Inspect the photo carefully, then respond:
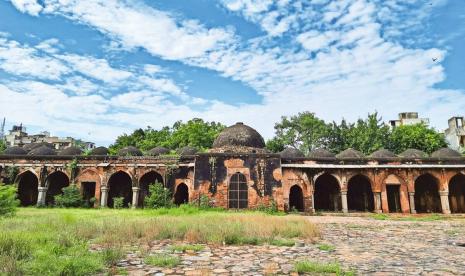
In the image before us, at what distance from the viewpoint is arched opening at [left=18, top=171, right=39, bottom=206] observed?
2567 cm

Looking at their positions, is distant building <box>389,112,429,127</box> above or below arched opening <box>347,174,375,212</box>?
above

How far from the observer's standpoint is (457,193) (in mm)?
24453

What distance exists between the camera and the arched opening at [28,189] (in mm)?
25672

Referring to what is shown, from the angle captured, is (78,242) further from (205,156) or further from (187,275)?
(205,156)

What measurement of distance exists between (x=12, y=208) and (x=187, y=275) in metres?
11.4

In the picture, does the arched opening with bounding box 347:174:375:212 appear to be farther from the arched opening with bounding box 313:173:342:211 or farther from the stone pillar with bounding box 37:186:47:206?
the stone pillar with bounding box 37:186:47:206

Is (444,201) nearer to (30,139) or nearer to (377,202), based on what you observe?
(377,202)

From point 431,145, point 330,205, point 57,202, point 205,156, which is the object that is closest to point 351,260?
point 205,156

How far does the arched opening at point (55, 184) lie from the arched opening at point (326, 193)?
1966 cm

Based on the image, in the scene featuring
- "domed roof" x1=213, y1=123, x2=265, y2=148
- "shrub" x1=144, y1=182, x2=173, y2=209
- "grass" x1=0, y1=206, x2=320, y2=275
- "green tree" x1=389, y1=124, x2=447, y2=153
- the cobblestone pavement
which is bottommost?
the cobblestone pavement

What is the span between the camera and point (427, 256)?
21.8 feet

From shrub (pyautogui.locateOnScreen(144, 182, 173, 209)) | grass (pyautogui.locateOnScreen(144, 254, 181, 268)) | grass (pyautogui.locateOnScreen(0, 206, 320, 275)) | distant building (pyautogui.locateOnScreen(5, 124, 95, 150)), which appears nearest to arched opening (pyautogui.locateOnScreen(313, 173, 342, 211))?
shrub (pyautogui.locateOnScreen(144, 182, 173, 209))

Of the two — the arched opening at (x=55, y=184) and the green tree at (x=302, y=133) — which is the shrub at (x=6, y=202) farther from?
the green tree at (x=302, y=133)

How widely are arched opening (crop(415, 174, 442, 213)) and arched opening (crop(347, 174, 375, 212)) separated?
3.49 metres
